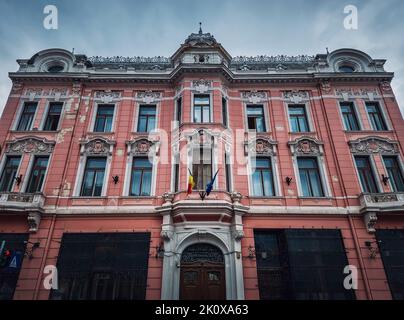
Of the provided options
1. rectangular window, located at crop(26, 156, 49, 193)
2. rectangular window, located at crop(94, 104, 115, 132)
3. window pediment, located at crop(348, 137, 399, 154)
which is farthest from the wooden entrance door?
window pediment, located at crop(348, 137, 399, 154)

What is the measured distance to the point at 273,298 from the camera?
1117cm

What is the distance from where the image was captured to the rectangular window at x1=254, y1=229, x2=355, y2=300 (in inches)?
434

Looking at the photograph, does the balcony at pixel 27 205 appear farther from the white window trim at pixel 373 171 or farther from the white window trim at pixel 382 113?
the white window trim at pixel 382 113

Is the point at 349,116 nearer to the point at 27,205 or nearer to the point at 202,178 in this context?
the point at 202,178

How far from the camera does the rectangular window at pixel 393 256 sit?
11.1m

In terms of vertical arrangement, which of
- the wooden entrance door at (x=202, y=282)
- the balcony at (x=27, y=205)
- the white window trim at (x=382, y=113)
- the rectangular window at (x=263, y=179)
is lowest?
the wooden entrance door at (x=202, y=282)

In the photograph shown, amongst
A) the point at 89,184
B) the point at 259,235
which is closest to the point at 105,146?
the point at 89,184

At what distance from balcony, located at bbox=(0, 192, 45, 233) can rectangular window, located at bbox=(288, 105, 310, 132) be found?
14.1 m

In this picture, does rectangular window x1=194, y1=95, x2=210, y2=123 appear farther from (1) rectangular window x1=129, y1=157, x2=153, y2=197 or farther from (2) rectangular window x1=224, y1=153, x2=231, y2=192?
(1) rectangular window x1=129, y1=157, x2=153, y2=197

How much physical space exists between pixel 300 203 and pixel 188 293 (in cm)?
690

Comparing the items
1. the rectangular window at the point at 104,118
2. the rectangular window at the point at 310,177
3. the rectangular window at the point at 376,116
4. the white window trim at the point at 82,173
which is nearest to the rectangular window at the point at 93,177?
the white window trim at the point at 82,173

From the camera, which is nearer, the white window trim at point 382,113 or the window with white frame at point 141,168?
the window with white frame at point 141,168

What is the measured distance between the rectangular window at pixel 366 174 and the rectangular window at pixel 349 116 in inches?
82.1
